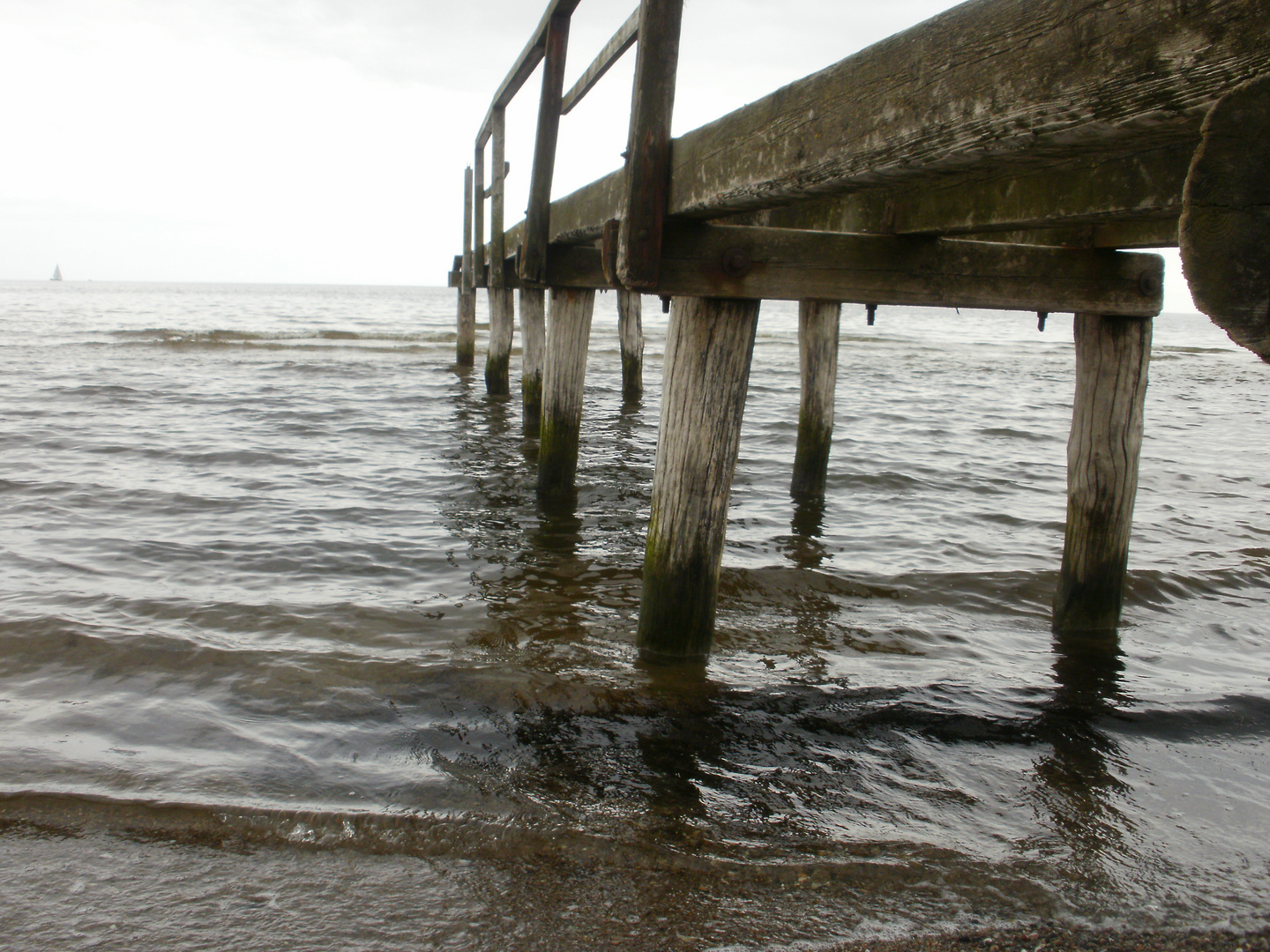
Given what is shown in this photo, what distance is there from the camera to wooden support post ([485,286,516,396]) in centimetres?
1112

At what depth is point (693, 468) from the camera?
3320 millimetres

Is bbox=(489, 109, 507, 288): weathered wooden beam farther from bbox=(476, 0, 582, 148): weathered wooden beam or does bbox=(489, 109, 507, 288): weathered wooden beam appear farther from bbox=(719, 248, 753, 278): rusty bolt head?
bbox=(719, 248, 753, 278): rusty bolt head

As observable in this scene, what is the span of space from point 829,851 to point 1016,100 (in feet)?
6.44

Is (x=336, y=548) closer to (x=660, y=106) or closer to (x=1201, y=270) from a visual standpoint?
(x=660, y=106)

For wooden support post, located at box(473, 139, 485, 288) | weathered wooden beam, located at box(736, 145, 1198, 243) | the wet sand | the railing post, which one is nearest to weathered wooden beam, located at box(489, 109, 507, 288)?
the railing post

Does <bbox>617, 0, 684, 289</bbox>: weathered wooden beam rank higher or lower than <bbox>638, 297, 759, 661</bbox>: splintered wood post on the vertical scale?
higher

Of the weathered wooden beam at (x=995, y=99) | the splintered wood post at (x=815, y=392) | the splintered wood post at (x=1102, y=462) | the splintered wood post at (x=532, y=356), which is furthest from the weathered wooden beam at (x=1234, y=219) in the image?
the splintered wood post at (x=532, y=356)

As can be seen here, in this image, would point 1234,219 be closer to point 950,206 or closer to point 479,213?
point 950,206

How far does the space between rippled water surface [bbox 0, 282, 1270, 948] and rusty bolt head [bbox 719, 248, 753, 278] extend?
5.40ft

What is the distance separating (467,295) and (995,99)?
1316 centimetres

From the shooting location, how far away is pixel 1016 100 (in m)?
1.47

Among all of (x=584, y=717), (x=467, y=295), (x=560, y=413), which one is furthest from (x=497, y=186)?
(x=584, y=717)

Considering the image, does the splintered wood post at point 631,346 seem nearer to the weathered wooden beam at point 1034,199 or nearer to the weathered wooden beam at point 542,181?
the weathered wooden beam at point 542,181

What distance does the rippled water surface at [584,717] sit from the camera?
7.18 ft
